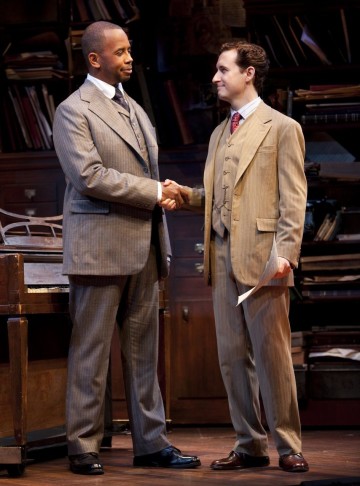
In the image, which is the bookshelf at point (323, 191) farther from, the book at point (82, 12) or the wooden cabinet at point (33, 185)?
the wooden cabinet at point (33, 185)

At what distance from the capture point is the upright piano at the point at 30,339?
10.9 feet

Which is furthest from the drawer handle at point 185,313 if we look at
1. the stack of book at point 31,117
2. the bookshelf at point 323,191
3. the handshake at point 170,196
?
the handshake at point 170,196

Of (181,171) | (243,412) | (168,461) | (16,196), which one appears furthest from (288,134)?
(16,196)

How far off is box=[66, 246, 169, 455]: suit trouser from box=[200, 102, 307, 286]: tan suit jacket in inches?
13.8

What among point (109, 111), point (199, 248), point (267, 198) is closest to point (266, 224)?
point (267, 198)

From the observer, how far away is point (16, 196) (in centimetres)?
530

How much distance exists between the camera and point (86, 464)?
3.33m

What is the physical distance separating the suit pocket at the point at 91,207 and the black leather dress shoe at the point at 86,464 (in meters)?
0.80

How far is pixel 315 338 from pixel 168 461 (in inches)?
69.7

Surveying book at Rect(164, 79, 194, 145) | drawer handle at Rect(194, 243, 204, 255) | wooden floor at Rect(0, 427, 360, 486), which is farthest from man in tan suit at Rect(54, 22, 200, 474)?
book at Rect(164, 79, 194, 145)

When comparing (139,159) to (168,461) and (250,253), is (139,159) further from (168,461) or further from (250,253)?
(168,461)

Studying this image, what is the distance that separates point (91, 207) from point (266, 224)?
1.90ft

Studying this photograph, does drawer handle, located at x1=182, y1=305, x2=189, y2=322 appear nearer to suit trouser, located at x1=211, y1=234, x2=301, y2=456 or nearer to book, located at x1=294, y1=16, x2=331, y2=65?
→ book, located at x1=294, y1=16, x2=331, y2=65

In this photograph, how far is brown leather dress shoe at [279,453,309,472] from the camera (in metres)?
3.25
